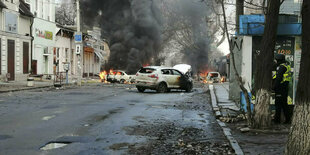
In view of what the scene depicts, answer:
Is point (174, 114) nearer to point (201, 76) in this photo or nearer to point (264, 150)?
point (264, 150)

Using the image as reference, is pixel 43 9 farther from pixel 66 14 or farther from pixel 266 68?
pixel 266 68

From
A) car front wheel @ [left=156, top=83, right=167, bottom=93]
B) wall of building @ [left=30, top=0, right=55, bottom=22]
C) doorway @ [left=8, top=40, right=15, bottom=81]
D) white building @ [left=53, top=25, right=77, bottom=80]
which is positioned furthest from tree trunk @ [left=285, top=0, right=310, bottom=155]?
white building @ [left=53, top=25, right=77, bottom=80]

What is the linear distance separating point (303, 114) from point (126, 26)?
4151 cm

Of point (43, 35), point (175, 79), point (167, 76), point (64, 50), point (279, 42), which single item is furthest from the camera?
point (64, 50)

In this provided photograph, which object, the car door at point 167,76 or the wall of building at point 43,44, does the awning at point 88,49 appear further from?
the car door at point 167,76

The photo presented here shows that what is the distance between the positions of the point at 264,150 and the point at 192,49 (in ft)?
177

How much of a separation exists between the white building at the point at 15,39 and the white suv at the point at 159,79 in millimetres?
12348

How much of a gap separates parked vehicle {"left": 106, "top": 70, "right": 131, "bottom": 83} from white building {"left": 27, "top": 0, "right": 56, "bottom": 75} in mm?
7093

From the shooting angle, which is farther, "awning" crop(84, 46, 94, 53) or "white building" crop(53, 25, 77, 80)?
"awning" crop(84, 46, 94, 53)

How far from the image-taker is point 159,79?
907 inches

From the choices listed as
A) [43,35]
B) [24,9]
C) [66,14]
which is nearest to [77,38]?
[24,9]

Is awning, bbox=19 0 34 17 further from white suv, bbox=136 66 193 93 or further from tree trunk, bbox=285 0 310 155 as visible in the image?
tree trunk, bbox=285 0 310 155

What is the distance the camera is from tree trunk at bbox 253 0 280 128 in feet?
29.0

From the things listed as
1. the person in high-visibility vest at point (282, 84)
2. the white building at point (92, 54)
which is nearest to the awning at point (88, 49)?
the white building at point (92, 54)
